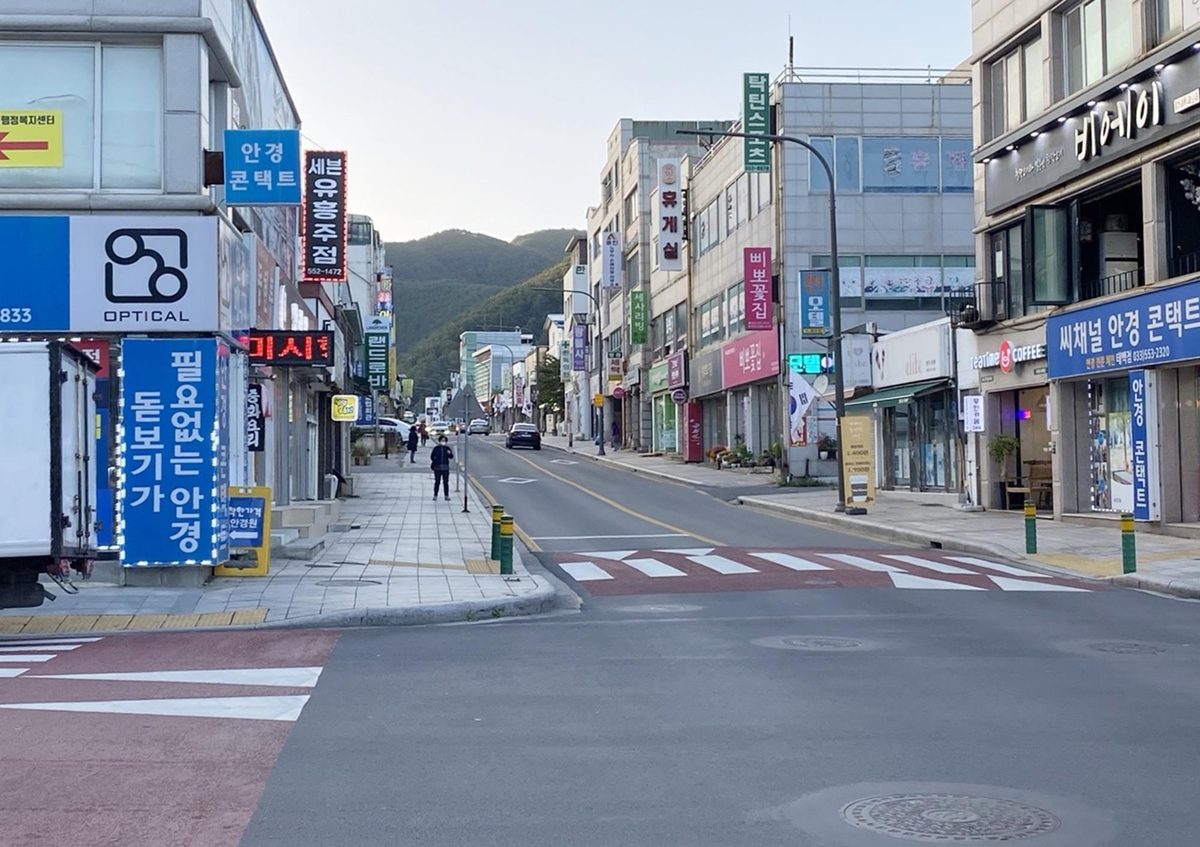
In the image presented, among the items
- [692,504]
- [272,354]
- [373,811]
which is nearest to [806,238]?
[692,504]

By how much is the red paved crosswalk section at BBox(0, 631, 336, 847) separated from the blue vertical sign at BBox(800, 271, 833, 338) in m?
29.4

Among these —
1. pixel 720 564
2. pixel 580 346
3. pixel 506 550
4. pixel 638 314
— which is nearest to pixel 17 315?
pixel 506 550

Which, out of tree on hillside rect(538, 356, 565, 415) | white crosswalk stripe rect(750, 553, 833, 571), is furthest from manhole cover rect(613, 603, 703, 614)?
tree on hillside rect(538, 356, 565, 415)

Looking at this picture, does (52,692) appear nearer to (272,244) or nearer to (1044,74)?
(272,244)

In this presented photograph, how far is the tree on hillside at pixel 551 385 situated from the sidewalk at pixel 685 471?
3682 cm

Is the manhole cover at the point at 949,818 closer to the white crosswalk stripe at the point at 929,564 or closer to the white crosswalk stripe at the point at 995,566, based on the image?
the white crosswalk stripe at the point at 929,564

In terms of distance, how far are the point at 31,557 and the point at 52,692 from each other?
2.82m

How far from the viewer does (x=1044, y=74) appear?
86.6ft

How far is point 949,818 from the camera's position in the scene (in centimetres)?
605

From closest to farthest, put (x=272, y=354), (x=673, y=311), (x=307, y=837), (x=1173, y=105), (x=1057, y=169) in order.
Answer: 1. (x=307, y=837)
2. (x=272, y=354)
3. (x=1173, y=105)
4. (x=1057, y=169)
5. (x=673, y=311)

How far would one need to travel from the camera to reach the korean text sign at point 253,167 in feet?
54.9

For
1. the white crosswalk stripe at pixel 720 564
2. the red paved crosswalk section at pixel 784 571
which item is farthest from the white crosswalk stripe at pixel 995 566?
the white crosswalk stripe at pixel 720 564

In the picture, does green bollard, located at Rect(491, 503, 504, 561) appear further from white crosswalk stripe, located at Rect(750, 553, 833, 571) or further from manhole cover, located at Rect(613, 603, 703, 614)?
white crosswalk stripe, located at Rect(750, 553, 833, 571)

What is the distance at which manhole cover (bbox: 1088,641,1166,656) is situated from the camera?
433 inches
